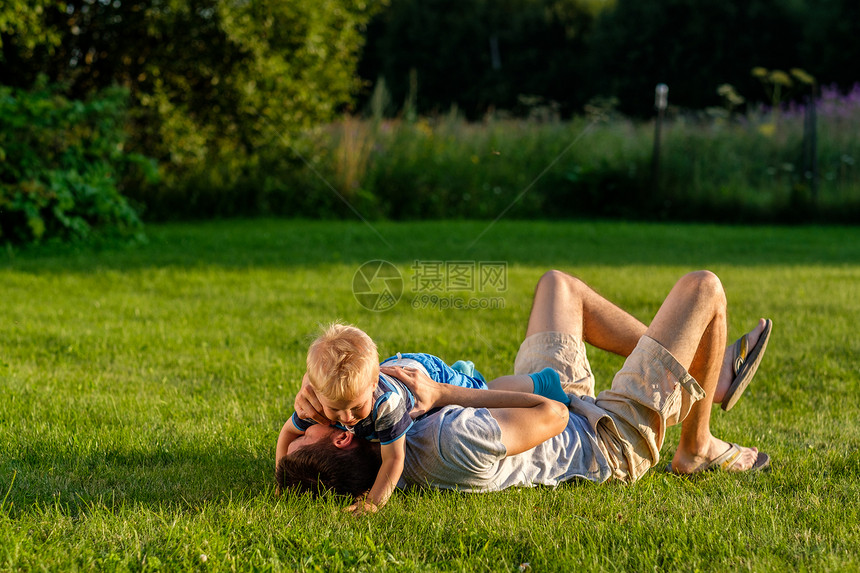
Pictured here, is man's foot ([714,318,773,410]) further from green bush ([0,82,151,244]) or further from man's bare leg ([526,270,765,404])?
green bush ([0,82,151,244])

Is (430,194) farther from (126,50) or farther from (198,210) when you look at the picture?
(126,50)

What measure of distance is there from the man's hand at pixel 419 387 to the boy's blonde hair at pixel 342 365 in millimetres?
235

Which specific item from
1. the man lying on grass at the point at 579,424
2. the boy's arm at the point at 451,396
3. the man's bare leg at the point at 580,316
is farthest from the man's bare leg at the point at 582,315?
the boy's arm at the point at 451,396

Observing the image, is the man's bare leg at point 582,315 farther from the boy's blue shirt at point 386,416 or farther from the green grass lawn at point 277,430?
the boy's blue shirt at point 386,416

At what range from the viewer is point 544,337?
10.2 feet

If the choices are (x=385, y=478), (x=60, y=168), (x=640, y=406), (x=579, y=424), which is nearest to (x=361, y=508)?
(x=385, y=478)

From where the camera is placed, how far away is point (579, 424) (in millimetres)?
2734

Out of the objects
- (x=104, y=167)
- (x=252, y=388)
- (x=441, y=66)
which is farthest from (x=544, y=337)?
(x=441, y=66)

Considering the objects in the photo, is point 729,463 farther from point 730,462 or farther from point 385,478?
point 385,478

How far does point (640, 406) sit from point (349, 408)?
1.04m

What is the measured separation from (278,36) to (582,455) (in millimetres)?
10761

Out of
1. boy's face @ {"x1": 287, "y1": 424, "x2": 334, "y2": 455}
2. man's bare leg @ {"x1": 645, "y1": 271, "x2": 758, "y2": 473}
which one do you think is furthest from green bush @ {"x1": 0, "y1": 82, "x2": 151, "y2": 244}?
man's bare leg @ {"x1": 645, "y1": 271, "x2": 758, "y2": 473}

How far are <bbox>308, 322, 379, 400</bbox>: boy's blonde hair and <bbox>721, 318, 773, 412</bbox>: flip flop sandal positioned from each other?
1.42m

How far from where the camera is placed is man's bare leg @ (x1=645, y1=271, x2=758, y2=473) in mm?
2639
